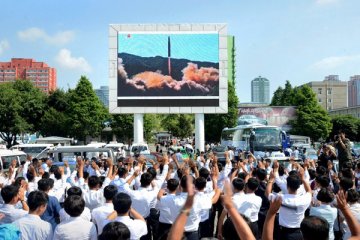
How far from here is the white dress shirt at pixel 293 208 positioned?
5.41 meters

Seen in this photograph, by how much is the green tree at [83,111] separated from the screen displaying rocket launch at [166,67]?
11.4 meters

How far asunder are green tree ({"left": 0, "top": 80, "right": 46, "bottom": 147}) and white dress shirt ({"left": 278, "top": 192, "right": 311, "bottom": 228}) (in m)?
36.4

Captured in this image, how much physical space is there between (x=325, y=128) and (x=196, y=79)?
81.9ft

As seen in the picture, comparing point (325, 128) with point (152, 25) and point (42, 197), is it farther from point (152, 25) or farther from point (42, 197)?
point (42, 197)

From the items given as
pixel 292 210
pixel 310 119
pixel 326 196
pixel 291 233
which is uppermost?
pixel 310 119

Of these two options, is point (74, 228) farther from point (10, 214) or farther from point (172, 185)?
point (172, 185)

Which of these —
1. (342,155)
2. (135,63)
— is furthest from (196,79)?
(342,155)

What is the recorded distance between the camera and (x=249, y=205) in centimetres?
552

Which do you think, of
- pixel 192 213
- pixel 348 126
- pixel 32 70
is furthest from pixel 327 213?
pixel 32 70

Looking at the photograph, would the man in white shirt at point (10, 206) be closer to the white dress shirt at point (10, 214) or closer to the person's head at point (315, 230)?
the white dress shirt at point (10, 214)

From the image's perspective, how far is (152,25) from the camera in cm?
3048

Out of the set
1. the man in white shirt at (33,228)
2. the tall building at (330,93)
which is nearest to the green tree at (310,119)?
the man in white shirt at (33,228)

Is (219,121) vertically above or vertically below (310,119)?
below

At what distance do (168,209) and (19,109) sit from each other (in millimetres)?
37063
